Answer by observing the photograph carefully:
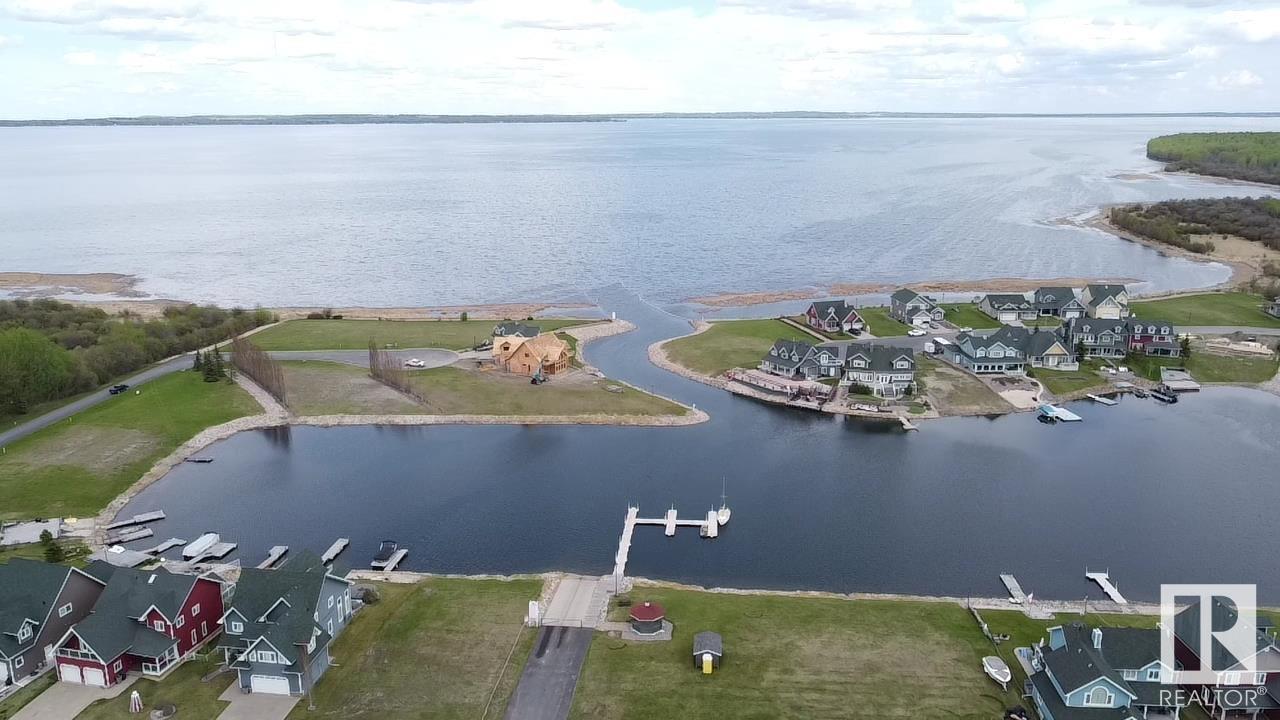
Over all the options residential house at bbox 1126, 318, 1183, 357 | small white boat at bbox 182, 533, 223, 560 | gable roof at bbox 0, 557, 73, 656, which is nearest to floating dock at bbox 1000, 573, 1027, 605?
small white boat at bbox 182, 533, 223, 560

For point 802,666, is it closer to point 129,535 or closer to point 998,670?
point 998,670

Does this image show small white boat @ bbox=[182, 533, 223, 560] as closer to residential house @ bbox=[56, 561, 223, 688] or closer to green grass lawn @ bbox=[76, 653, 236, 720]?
residential house @ bbox=[56, 561, 223, 688]

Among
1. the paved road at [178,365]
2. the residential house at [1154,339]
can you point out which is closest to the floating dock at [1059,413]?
the residential house at [1154,339]

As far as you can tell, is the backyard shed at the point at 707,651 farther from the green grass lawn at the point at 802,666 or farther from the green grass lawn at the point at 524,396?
the green grass lawn at the point at 524,396

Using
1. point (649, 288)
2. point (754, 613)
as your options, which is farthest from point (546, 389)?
point (649, 288)

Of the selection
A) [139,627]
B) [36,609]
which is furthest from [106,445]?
[139,627]

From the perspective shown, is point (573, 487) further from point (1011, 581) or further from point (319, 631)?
point (1011, 581)
